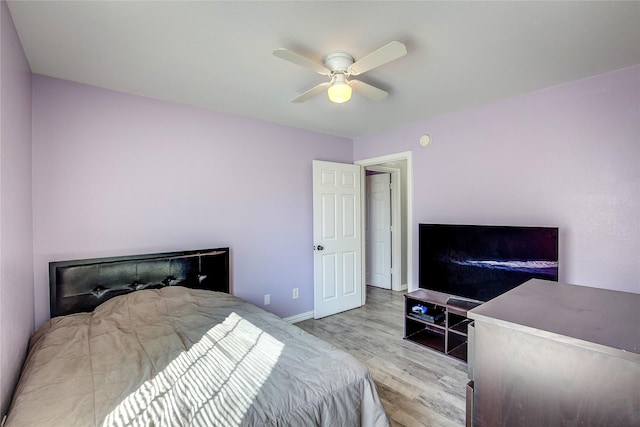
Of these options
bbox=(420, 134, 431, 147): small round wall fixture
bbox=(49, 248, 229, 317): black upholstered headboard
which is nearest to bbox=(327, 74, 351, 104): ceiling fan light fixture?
bbox=(420, 134, 431, 147): small round wall fixture

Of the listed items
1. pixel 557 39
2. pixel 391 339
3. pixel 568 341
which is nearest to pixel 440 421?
pixel 391 339

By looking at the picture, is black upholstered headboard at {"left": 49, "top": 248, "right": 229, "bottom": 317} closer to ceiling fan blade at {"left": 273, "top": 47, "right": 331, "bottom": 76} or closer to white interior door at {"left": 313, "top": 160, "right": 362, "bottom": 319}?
white interior door at {"left": 313, "top": 160, "right": 362, "bottom": 319}

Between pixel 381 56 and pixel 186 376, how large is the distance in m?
1.95

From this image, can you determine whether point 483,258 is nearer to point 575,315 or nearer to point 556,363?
point 575,315

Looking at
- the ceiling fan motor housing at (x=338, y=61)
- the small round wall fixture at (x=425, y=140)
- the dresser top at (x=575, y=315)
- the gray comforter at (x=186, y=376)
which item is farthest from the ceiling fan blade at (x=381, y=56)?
the small round wall fixture at (x=425, y=140)

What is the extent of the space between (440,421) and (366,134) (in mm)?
3250

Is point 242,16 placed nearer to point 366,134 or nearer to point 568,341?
point 568,341

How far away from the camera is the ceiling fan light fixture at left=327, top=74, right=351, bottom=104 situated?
1.92m

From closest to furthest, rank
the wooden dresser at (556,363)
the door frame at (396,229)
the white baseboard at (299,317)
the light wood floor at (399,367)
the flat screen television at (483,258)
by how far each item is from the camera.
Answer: the wooden dresser at (556,363), the light wood floor at (399,367), the flat screen television at (483,258), the white baseboard at (299,317), the door frame at (396,229)

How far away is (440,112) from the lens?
125 inches

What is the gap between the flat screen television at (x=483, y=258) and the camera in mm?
2408

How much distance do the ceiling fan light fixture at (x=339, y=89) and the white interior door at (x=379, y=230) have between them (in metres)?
3.38

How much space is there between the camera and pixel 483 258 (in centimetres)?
272

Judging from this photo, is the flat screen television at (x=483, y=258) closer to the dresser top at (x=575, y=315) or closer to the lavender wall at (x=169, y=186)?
the dresser top at (x=575, y=315)
